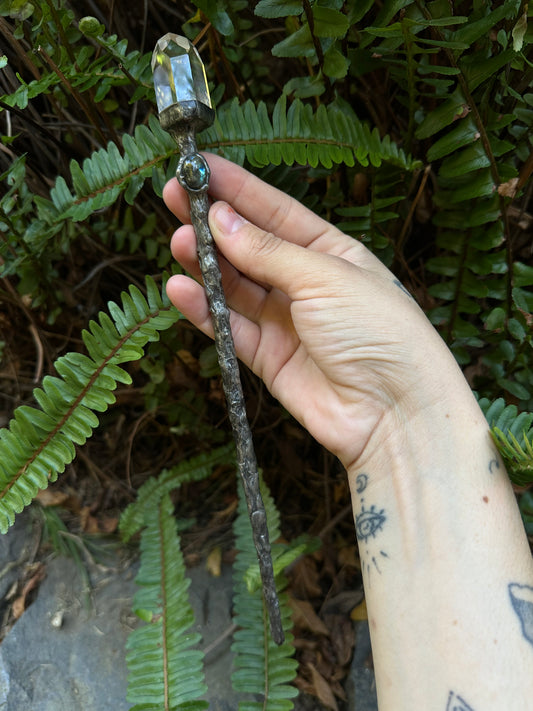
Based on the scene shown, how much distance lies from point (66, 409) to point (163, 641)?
0.75 meters

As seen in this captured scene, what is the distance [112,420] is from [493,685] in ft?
5.93

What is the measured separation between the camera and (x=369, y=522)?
5.12ft

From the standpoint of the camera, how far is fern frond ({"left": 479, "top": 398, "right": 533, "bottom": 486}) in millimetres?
1351

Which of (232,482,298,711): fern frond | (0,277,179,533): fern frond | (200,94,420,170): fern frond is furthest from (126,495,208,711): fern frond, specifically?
(200,94,420,170): fern frond

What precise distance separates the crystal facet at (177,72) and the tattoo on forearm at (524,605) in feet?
4.87

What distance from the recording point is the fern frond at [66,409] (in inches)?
57.8

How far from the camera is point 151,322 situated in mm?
1611

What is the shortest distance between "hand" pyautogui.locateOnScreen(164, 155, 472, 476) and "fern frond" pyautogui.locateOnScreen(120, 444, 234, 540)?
543mm

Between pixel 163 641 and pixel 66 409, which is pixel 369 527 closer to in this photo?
pixel 163 641

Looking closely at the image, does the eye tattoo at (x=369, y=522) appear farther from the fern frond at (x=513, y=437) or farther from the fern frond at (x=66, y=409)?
the fern frond at (x=66, y=409)

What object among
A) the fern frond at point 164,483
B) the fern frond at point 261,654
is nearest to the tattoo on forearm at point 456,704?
the fern frond at point 261,654

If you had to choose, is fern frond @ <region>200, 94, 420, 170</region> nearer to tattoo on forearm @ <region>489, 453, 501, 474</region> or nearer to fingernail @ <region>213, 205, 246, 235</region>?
fingernail @ <region>213, 205, 246, 235</region>

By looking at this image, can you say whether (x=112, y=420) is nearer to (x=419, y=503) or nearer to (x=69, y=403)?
(x=69, y=403)

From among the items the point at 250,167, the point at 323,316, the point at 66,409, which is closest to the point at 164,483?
the point at 66,409
